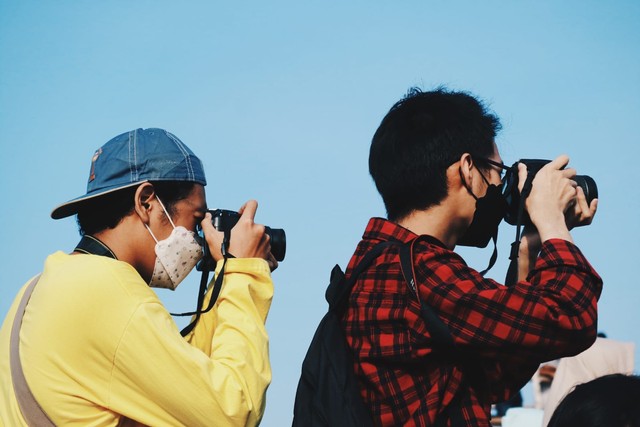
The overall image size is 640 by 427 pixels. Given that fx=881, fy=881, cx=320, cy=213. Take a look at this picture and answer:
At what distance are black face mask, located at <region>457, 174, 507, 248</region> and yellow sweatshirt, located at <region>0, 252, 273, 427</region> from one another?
1027mm

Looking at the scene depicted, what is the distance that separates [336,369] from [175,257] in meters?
0.76

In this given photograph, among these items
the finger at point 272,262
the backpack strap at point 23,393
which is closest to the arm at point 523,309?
the finger at point 272,262

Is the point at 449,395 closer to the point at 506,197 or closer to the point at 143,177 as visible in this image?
the point at 506,197

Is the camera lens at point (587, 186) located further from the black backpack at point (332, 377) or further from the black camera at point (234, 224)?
the black camera at point (234, 224)

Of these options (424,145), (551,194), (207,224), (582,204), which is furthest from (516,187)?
(207,224)

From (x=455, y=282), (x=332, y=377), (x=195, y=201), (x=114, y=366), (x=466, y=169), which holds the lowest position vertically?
(x=332, y=377)

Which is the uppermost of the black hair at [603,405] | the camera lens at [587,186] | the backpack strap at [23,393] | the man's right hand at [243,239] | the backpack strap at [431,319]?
the camera lens at [587,186]

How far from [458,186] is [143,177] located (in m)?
1.17

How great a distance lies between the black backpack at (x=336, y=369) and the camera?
9.45 ft

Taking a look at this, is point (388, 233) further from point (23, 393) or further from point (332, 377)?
point (23, 393)

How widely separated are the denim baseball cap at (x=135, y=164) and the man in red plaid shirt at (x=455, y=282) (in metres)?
0.74

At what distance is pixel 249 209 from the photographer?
3467mm

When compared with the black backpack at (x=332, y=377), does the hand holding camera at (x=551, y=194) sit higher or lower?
higher

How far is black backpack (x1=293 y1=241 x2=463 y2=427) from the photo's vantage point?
2.88 m
